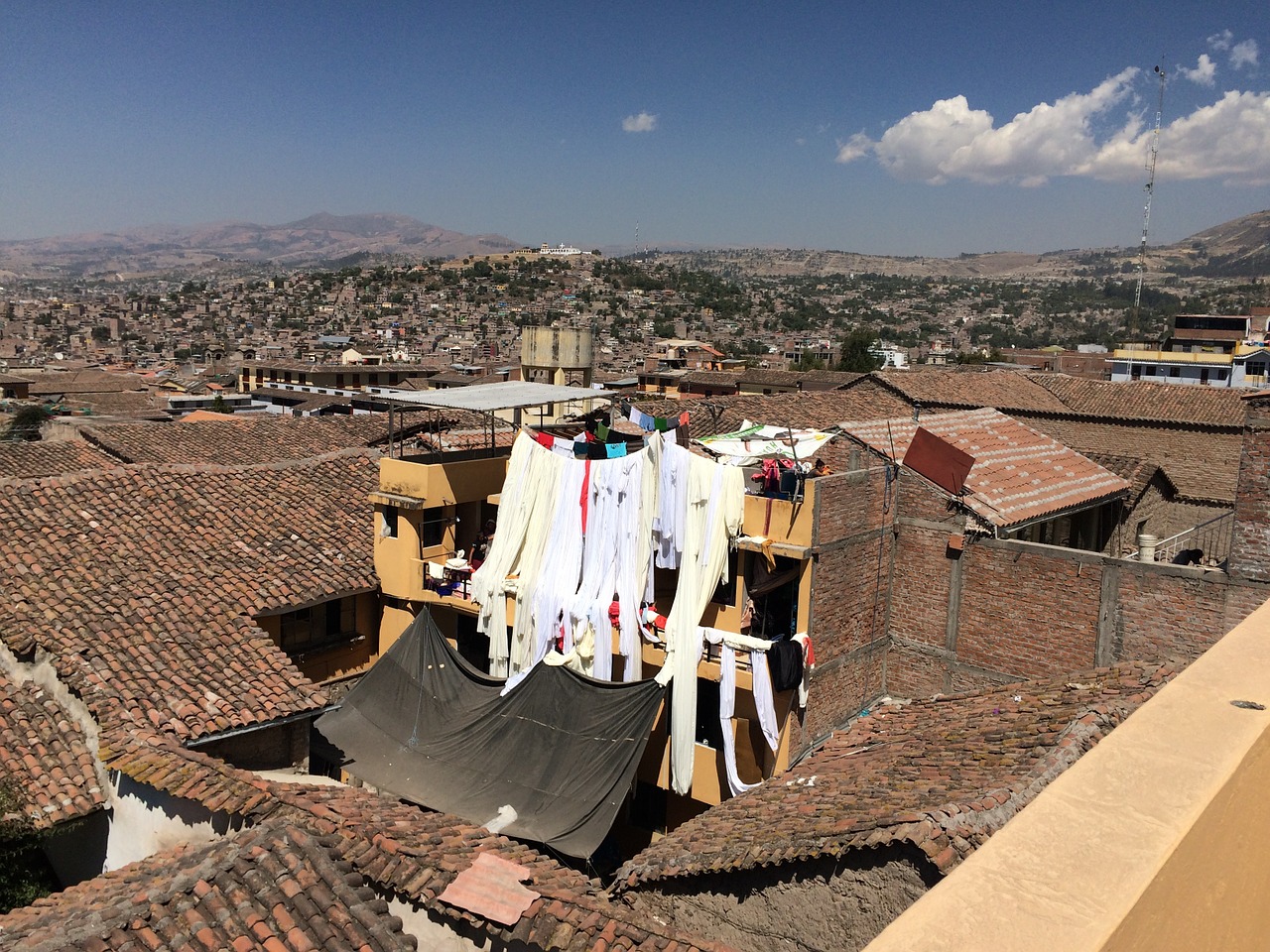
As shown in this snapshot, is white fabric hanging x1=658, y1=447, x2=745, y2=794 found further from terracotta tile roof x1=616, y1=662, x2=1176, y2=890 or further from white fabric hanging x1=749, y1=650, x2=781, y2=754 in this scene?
terracotta tile roof x1=616, y1=662, x2=1176, y2=890

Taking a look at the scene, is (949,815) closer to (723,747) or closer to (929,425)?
(723,747)

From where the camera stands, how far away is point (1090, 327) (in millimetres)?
121188

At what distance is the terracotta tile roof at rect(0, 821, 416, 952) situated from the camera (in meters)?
6.68

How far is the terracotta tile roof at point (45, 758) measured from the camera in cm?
959

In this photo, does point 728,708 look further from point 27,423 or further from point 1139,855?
point 27,423

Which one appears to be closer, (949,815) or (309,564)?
(949,815)

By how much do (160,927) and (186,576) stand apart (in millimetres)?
7195

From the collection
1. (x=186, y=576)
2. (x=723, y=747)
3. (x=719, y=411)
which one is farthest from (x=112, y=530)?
(x=719, y=411)

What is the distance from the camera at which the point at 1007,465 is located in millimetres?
14773

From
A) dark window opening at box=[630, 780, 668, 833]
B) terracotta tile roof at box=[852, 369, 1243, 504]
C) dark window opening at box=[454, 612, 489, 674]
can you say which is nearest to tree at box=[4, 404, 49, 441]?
dark window opening at box=[454, 612, 489, 674]

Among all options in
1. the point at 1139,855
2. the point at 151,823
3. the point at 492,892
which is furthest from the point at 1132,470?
Answer: the point at 1139,855

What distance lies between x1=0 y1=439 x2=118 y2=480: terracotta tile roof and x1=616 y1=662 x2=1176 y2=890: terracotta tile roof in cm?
1814

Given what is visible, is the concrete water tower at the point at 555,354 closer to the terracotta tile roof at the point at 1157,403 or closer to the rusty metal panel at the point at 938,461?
the terracotta tile roof at the point at 1157,403

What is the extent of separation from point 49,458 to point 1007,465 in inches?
853
